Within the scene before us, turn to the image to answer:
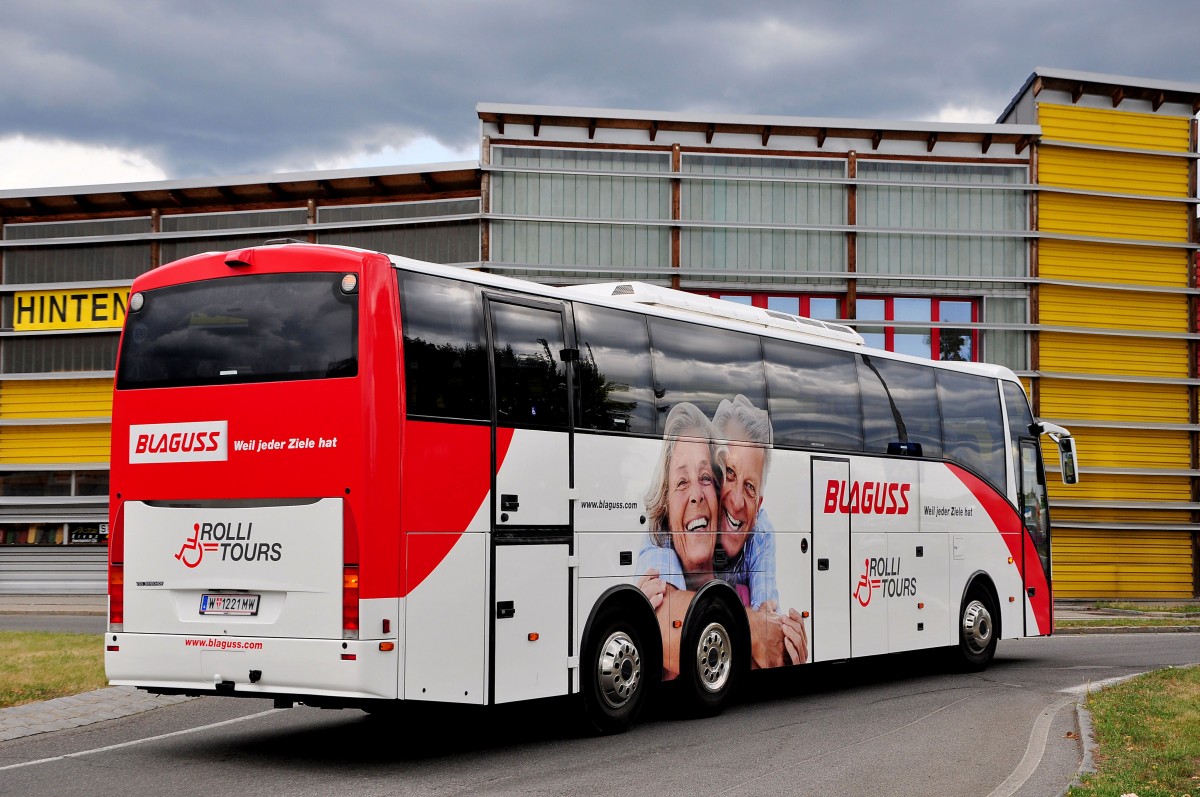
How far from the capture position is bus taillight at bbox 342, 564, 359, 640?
8945mm

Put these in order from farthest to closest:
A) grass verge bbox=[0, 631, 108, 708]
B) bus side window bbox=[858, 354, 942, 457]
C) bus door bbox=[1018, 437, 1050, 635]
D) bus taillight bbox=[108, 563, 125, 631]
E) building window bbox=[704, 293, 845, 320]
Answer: building window bbox=[704, 293, 845, 320], bus door bbox=[1018, 437, 1050, 635], bus side window bbox=[858, 354, 942, 457], grass verge bbox=[0, 631, 108, 708], bus taillight bbox=[108, 563, 125, 631]

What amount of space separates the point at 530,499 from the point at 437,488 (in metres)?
1.09

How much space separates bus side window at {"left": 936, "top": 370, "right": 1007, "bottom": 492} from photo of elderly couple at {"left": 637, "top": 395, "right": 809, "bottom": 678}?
4178 mm

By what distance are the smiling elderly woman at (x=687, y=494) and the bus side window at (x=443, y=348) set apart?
247cm

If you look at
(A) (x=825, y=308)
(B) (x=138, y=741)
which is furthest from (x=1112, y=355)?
(B) (x=138, y=741)

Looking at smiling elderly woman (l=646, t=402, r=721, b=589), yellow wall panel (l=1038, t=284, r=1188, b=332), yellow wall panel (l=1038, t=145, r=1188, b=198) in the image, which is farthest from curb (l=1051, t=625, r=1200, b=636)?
smiling elderly woman (l=646, t=402, r=721, b=589)

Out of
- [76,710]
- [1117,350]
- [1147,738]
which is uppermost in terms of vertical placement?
[1117,350]

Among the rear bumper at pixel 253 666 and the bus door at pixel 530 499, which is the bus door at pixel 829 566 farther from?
the rear bumper at pixel 253 666

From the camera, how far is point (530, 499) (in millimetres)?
10344

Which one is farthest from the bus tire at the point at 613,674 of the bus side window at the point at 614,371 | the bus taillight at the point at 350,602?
the bus taillight at the point at 350,602

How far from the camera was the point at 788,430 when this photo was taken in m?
13.7

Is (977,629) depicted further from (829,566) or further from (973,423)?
(829,566)

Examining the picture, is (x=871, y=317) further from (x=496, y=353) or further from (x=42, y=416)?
(x=496, y=353)

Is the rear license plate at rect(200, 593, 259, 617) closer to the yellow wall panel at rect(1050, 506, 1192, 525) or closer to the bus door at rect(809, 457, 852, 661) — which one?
the bus door at rect(809, 457, 852, 661)
